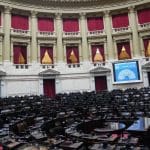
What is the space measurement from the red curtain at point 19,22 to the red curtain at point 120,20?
7.99 metres

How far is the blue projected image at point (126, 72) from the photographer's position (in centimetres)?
1918

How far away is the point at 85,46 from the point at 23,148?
16.8m

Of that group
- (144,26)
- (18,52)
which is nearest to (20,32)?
(18,52)

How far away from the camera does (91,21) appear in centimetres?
2159

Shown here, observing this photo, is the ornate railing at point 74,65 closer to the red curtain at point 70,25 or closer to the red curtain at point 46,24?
the red curtain at point 70,25

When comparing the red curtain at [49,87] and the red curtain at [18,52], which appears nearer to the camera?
the red curtain at [18,52]

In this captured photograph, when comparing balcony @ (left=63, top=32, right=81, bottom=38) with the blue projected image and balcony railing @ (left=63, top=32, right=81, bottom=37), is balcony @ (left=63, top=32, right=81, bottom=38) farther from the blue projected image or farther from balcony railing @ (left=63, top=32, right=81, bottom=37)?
the blue projected image

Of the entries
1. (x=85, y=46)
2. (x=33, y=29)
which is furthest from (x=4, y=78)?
(x=85, y=46)

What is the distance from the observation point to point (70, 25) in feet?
70.0

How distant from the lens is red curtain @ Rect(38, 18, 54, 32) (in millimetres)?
20641

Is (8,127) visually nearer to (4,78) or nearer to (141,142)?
(141,142)

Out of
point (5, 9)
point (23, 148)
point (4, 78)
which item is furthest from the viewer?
point (5, 9)

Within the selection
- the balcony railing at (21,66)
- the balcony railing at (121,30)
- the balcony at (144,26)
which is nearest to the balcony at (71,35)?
the balcony railing at (121,30)

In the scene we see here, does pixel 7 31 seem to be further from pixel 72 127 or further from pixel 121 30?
pixel 72 127
